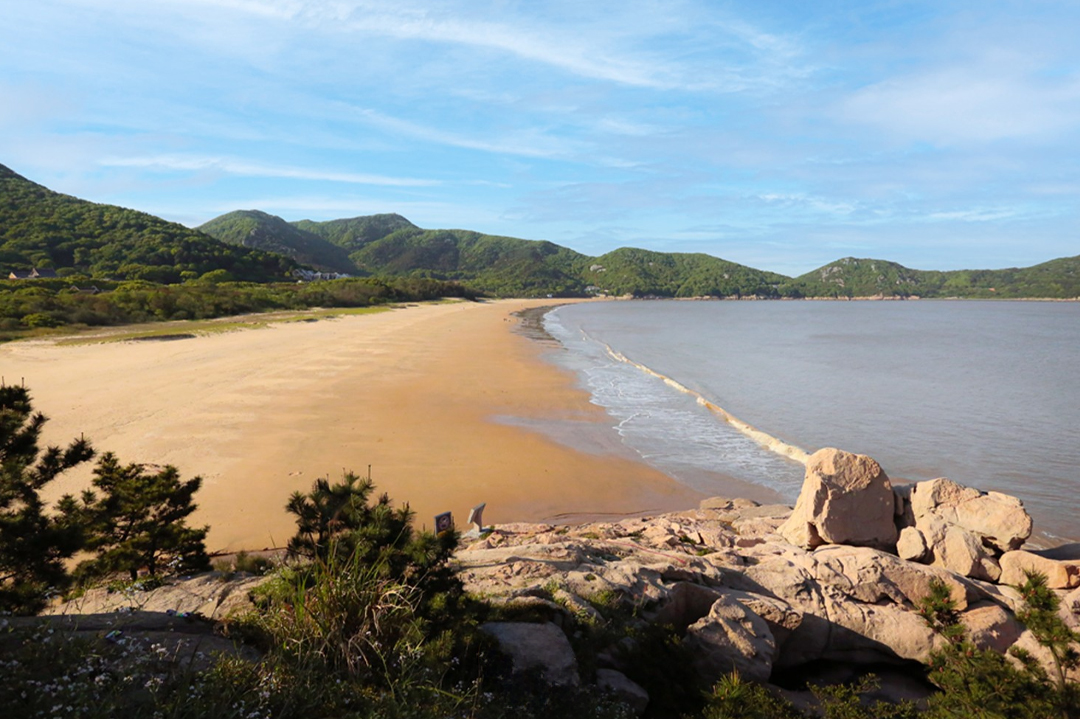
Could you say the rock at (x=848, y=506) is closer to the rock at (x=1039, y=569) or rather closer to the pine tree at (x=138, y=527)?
the rock at (x=1039, y=569)

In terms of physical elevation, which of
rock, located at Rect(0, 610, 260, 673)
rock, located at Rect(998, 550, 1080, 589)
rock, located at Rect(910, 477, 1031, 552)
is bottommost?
rock, located at Rect(998, 550, 1080, 589)

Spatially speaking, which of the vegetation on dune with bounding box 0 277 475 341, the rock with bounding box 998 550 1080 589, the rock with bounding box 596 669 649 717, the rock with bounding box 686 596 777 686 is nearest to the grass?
the vegetation on dune with bounding box 0 277 475 341

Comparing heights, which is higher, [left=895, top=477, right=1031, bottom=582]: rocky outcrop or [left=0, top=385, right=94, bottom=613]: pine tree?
[left=0, top=385, right=94, bottom=613]: pine tree

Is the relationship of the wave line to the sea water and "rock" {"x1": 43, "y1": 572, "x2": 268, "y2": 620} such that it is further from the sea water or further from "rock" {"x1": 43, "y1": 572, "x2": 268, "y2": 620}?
"rock" {"x1": 43, "y1": 572, "x2": 268, "y2": 620}

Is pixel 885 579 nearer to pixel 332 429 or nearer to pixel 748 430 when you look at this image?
pixel 748 430

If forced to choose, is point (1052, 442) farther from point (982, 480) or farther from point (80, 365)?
point (80, 365)

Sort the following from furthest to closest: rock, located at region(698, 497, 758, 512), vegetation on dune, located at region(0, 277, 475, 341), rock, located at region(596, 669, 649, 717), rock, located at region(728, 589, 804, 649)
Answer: vegetation on dune, located at region(0, 277, 475, 341) → rock, located at region(698, 497, 758, 512) → rock, located at region(728, 589, 804, 649) → rock, located at region(596, 669, 649, 717)

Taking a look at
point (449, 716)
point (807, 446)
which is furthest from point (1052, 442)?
point (449, 716)

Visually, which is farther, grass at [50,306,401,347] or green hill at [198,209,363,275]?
green hill at [198,209,363,275]

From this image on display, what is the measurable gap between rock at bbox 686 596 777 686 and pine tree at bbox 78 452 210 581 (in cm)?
478

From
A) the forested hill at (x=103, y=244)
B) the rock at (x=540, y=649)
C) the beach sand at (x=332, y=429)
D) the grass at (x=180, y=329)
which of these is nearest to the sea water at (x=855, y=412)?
the beach sand at (x=332, y=429)

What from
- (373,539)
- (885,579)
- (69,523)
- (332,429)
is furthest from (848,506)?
(332,429)

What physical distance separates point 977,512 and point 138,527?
32.6 ft

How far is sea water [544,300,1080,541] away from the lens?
43.4ft
